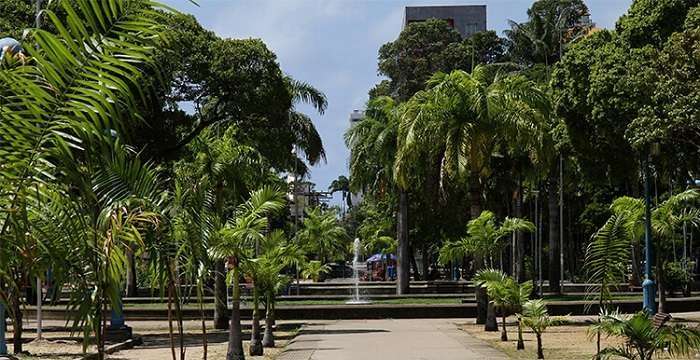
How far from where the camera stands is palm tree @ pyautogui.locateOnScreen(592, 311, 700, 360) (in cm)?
1111

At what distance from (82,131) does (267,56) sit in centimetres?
2697

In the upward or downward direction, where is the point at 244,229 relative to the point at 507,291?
upward

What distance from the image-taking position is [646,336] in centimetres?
1163

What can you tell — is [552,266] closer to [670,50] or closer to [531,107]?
[531,107]

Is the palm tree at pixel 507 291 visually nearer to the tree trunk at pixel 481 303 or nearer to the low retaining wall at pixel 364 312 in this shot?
the tree trunk at pixel 481 303

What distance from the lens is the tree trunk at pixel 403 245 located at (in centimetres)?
4478

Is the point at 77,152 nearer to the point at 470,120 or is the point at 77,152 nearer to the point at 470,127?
the point at 470,127

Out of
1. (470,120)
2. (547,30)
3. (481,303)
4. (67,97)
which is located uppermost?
(547,30)

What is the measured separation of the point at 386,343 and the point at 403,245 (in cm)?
2265

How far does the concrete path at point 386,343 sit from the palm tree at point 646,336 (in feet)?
23.4

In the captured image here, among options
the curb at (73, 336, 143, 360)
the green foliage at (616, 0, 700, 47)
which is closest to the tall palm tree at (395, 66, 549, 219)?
the green foliage at (616, 0, 700, 47)

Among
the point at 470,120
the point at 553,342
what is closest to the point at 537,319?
the point at 553,342

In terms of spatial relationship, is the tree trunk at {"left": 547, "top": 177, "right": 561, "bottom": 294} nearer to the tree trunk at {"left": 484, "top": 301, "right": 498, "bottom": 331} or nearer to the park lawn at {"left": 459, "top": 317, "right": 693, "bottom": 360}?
the park lawn at {"left": 459, "top": 317, "right": 693, "bottom": 360}

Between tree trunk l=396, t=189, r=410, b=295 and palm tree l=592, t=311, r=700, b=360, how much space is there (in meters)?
32.2
